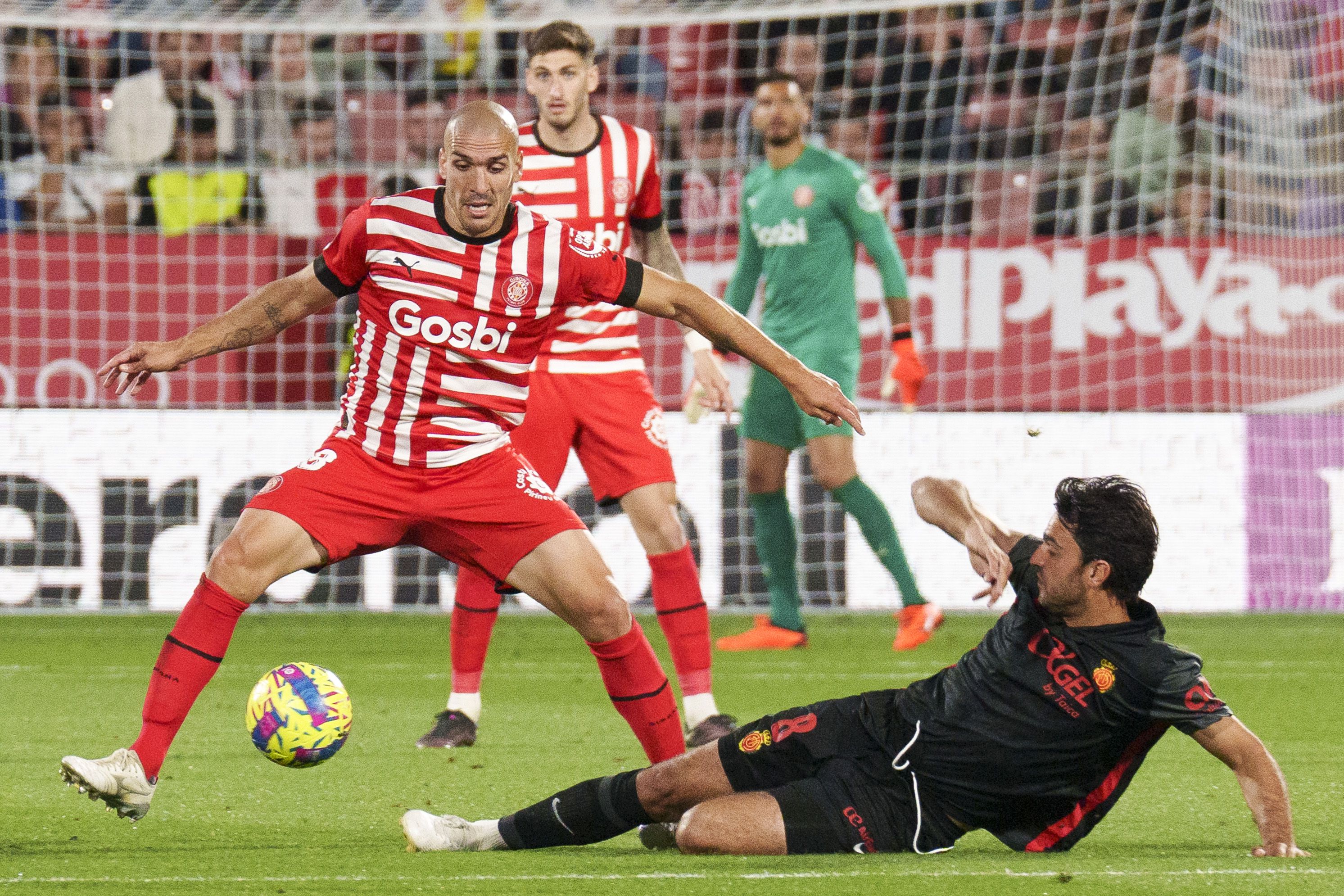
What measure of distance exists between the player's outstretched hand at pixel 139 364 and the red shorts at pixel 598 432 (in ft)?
5.52

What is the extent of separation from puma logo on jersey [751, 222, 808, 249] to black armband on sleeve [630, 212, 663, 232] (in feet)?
7.79

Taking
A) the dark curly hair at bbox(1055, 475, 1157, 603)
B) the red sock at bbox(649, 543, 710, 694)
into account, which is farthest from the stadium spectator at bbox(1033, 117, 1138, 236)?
the dark curly hair at bbox(1055, 475, 1157, 603)

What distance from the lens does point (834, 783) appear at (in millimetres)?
3859

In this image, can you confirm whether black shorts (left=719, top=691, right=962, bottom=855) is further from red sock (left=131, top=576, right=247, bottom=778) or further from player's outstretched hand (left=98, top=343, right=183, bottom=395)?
player's outstretched hand (left=98, top=343, right=183, bottom=395)

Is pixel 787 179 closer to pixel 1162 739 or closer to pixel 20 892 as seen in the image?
pixel 1162 739

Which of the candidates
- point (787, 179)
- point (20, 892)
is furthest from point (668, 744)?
point (787, 179)

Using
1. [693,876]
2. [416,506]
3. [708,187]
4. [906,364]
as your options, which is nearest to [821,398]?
[416,506]

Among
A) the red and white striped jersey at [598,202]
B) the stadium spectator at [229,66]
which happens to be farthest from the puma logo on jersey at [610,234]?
the stadium spectator at [229,66]

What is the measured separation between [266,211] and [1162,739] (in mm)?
6714

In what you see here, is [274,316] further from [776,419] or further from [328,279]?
[776,419]

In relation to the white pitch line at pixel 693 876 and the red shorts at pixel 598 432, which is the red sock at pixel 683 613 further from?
the white pitch line at pixel 693 876

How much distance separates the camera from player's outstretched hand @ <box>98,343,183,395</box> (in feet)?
13.3

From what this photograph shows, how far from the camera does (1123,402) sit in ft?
34.6

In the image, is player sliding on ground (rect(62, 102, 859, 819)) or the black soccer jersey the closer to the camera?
the black soccer jersey
